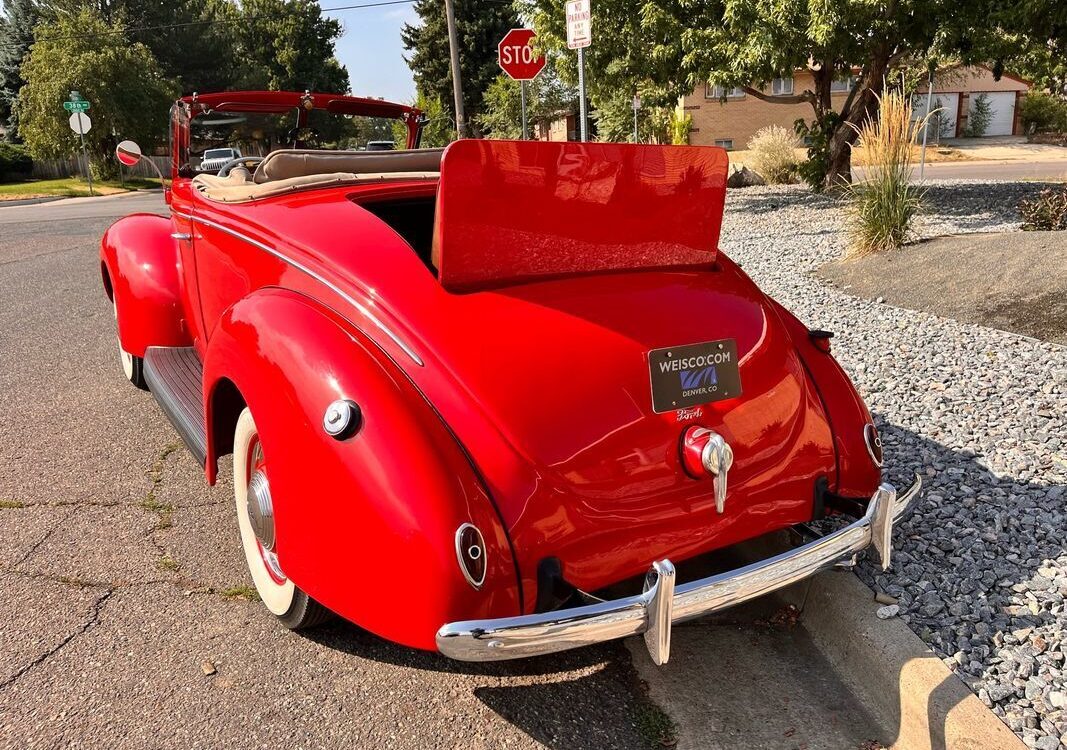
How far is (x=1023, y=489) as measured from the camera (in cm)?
298

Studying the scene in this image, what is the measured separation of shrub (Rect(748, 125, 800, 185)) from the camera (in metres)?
16.7

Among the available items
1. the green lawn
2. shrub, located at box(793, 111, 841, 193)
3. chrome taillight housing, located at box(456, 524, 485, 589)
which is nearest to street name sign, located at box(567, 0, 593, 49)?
chrome taillight housing, located at box(456, 524, 485, 589)

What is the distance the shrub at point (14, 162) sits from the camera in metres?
33.3

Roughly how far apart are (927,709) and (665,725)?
0.67m

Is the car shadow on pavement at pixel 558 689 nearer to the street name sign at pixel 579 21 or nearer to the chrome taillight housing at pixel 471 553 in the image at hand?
the chrome taillight housing at pixel 471 553

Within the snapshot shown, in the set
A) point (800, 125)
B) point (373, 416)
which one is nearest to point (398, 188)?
point (373, 416)

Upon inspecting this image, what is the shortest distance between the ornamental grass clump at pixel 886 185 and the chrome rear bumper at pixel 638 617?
555 centimetres

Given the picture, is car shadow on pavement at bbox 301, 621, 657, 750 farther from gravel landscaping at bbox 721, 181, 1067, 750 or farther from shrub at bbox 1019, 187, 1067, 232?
shrub at bbox 1019, 187, 1067, 232

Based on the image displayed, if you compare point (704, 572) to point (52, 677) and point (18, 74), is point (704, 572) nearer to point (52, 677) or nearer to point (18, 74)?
point (52, 677)

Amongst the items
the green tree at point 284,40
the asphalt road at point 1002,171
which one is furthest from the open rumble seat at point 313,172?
the green tree at point 284,40

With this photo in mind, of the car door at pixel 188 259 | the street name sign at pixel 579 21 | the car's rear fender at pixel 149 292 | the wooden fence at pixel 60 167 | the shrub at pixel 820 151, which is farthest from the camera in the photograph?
the wooden fence at pixel 60 167

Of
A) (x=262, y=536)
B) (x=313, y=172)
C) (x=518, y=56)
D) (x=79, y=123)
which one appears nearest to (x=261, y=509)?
(x=262, y=536)

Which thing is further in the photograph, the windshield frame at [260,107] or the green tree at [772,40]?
the green tree at [772,40]

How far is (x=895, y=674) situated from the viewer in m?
2.12
